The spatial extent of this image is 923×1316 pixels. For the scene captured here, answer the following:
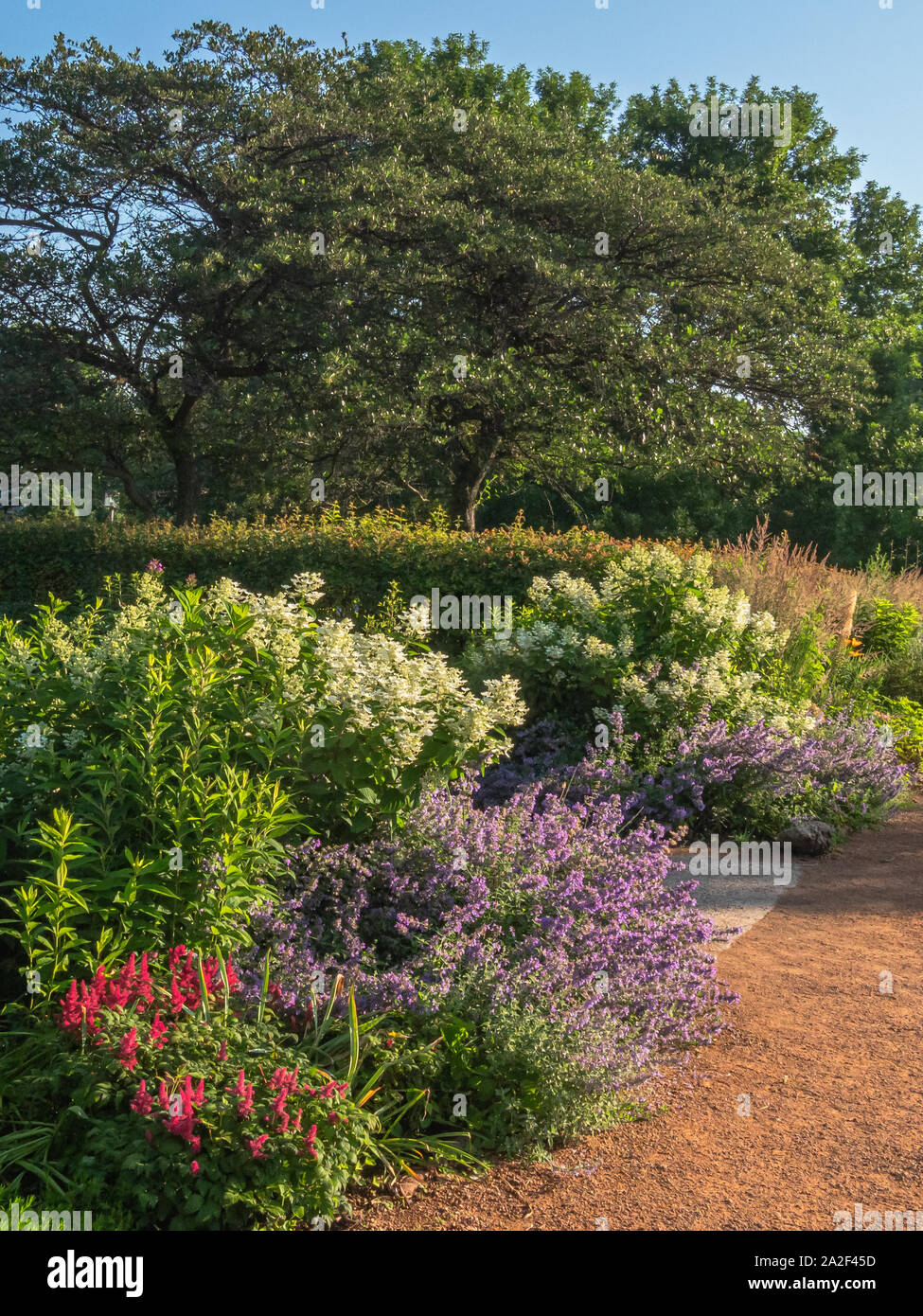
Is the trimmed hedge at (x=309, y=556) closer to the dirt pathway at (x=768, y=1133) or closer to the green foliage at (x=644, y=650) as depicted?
the green foliage at (x=644, y=650)

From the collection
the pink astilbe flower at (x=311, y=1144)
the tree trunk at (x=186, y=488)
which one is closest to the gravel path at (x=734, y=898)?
the pink astilbe flower at (x=311, y=1144)

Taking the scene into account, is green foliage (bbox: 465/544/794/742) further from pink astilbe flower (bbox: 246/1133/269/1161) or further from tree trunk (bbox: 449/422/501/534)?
tree trunk (bbox: 449/422/501/534)

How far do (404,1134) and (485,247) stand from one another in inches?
589

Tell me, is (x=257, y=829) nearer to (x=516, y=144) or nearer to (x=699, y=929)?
(x=699, y=929)

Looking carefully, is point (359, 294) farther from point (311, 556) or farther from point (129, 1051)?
point (129, 1051)

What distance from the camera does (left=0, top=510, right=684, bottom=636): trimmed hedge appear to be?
10391 mm

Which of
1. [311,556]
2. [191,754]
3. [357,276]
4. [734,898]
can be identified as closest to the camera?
[191,754]

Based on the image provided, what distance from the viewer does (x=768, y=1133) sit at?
11.2 feet

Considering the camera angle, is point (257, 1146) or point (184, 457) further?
point (184, 457)

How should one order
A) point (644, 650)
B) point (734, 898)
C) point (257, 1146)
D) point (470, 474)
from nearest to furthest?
point (257, 1146) < point (734, 898) < point (644, 650) < point (470, 474)

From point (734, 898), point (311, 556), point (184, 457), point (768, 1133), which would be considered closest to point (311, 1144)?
point (768, 1133)

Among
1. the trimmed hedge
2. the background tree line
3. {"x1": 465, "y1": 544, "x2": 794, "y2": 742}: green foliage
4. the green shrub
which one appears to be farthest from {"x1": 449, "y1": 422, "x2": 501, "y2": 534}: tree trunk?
the green shrub

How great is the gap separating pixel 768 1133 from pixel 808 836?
12.0 ft

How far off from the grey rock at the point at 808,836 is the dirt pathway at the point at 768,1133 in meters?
1.66
